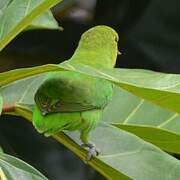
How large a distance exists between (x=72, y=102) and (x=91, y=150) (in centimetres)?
14

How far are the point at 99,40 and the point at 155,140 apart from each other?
370mm

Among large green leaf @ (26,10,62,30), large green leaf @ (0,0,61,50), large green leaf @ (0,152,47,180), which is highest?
large green leaf @ (0,0,61,50)

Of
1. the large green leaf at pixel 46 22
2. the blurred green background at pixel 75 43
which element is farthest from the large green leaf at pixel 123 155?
the blurred green background at pixel 75 43

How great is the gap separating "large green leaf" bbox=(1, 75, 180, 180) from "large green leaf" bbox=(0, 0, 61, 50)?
0.15 meters

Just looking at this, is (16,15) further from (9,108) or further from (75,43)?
(75,43)

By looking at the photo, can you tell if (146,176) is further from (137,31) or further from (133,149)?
(137,31)

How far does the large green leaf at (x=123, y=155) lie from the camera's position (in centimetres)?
111

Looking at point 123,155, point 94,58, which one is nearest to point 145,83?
point 123,155

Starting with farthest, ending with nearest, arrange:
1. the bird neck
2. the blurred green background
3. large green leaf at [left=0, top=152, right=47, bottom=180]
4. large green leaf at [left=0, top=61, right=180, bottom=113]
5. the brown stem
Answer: the blurred green background
the bird neck
the brown stem
large green leaf at [left=0, top=152, right=47, bottom=180]
large green leaf at [left=0, top=61, right=180, bottom=113]

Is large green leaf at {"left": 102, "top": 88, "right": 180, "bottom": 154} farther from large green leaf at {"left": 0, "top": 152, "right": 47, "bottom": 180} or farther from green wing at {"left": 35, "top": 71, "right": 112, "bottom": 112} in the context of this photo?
large green leaf at {"left": 0, "top": 152, "right": 47, "bottom": 180}

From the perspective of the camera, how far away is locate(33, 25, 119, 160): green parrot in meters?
1.22

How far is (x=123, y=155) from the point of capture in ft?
3.76

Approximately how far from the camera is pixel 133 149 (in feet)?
3.78

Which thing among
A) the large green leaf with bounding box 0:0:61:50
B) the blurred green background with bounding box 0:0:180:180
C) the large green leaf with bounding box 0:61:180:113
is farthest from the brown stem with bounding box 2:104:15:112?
the blurred green background with bounding box 0:0:180:180
